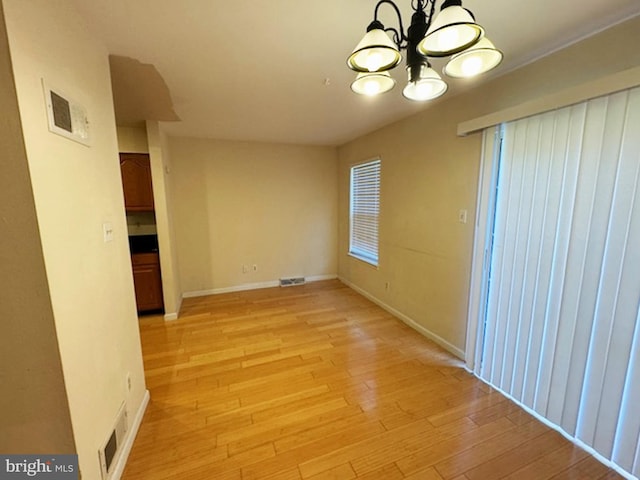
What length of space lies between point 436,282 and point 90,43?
3.22 metres

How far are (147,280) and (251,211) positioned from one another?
5.89ft

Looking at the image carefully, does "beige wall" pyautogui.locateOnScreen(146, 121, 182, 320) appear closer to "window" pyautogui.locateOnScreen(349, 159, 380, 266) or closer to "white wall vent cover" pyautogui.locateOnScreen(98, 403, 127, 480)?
"white wall vent cover" pyautogui.locateOnScreen(98, 403, 127, 480)

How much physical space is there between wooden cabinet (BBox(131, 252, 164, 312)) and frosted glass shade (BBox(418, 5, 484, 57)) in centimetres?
360

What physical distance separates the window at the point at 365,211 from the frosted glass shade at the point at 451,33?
2754mm

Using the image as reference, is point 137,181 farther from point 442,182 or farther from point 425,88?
point 442,182

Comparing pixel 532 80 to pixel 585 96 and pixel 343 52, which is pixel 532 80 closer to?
pixel 585 96

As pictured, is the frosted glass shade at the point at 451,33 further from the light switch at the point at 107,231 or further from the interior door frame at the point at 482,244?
the light switch at the point at 107,231

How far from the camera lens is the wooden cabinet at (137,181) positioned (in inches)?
128

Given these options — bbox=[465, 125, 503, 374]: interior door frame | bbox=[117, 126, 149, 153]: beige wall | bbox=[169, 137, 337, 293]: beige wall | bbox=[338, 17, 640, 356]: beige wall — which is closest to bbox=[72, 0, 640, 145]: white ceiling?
bbox=[338, 17, 640, 356]: beige wall

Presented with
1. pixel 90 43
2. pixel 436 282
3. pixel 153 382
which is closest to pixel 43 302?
pixel 90 43

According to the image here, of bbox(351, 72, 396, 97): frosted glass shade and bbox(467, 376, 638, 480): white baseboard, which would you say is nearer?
bbox(351, 72, 396, 97): frosted glass shade

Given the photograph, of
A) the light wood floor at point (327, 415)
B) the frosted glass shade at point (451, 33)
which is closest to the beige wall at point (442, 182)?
the light wood floor at point (327, 415)

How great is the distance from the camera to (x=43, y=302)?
1018mm

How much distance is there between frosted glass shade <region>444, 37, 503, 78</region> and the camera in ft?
3.38
